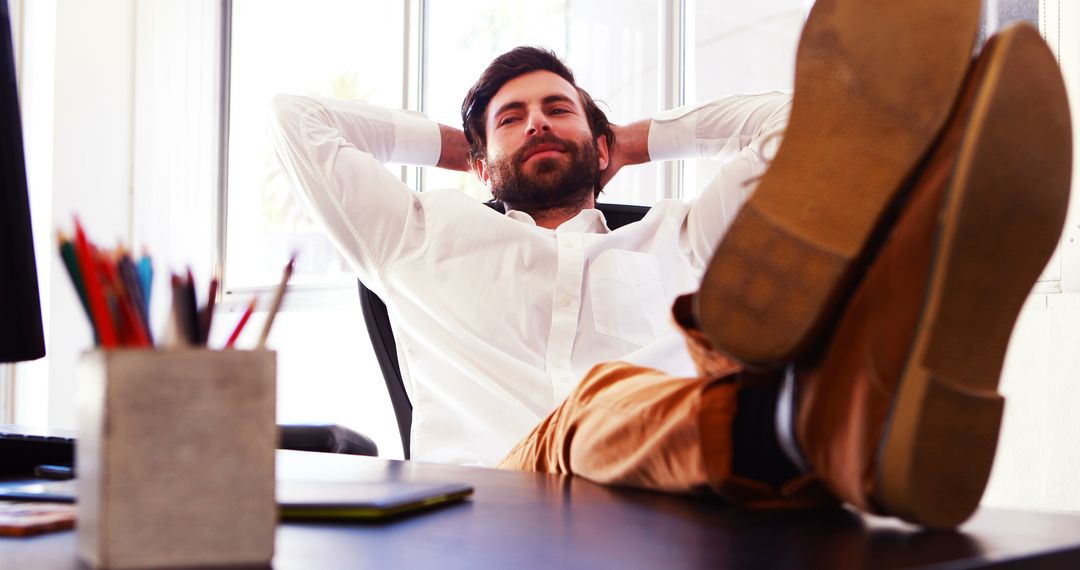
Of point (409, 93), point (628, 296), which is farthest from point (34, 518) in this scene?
point (409, 93)

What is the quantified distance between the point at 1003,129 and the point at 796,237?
0.42 ft

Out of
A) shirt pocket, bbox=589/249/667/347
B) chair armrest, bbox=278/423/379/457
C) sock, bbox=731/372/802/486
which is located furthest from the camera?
shirt pocket, bbox=589/249/667/347

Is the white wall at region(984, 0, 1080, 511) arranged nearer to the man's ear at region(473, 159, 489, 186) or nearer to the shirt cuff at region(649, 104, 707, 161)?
the shirt cuff at region(649, 104, 707, 161)

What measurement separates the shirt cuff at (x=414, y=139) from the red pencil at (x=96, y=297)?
5.58 ft

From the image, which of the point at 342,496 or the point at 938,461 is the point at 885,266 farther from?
the point at 342,496

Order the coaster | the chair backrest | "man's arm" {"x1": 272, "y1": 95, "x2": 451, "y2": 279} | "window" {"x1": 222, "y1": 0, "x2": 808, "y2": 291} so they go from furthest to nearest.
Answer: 1. "window" {"x1": 222, "y1": 0, "x2": 808, "y2": 291}
2. "man's arm" {"x1": 272, "y1": 95, "x2": 451, "y2": 279}
3. the chair backrest
4. the coaster

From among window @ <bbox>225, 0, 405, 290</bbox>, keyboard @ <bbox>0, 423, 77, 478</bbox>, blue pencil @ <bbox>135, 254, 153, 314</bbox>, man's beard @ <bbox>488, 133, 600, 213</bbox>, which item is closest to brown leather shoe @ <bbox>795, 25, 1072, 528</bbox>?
blue pencil @ <bbox>135, 254, 153, 314</bbox>

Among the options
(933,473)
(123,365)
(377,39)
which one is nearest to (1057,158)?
(933,473)

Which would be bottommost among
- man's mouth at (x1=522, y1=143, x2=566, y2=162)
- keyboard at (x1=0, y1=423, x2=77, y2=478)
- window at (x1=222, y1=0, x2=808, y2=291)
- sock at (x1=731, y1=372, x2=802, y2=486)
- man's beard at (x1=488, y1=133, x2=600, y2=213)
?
keyboard at (x1=0, y1=423, x2=77, y2=478)

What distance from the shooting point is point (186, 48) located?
12.3 ft

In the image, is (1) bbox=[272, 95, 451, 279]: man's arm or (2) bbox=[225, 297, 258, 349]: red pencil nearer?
(2) bbox=[225, 297, 258, 349]: red pencil

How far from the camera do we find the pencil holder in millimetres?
382

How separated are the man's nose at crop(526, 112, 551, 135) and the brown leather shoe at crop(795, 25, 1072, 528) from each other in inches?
58.4

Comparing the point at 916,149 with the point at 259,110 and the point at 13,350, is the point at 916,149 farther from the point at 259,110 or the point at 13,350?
the point at 259,110
